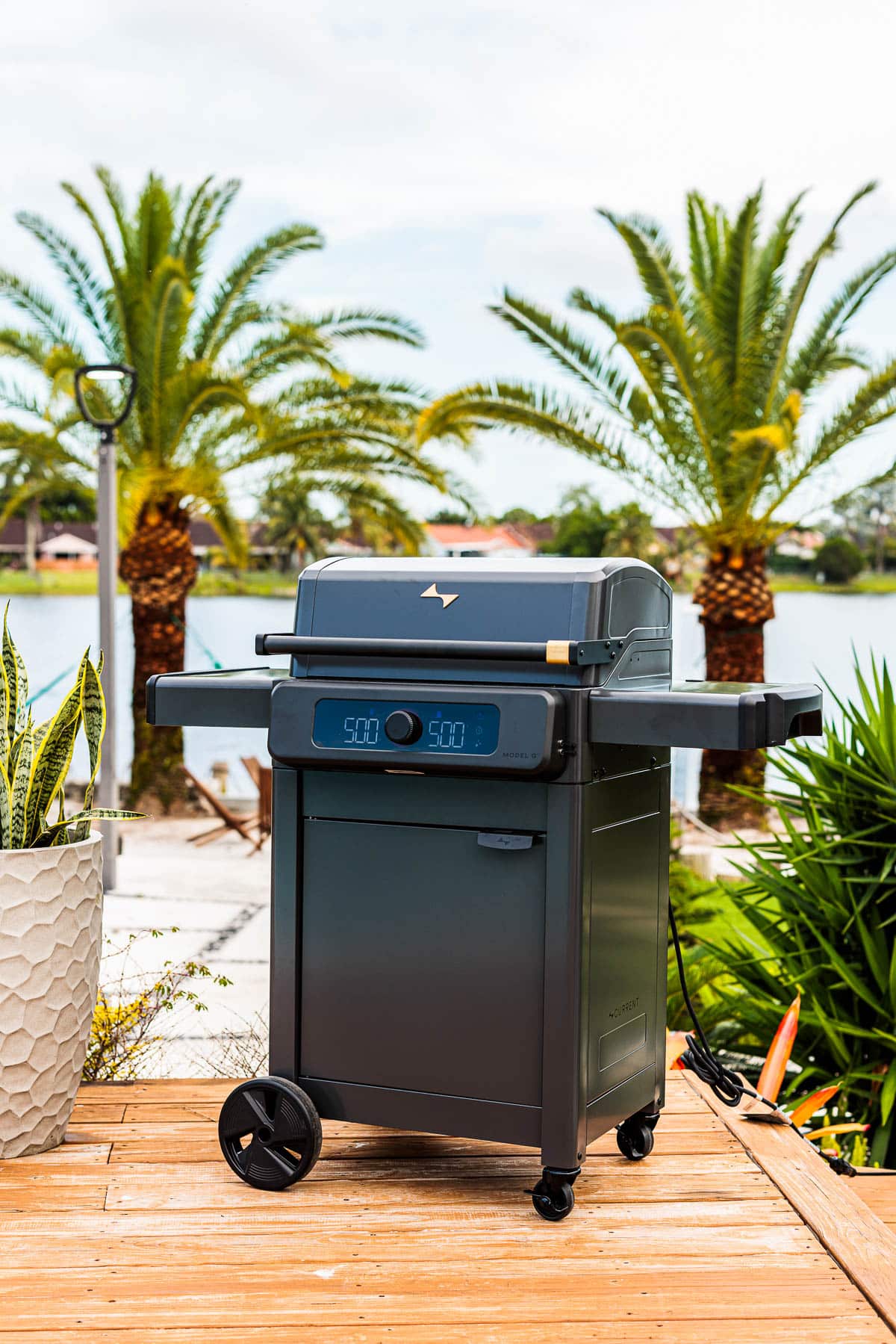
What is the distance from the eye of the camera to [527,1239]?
1774 mm

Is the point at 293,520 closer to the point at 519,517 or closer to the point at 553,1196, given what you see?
the point at 519,517

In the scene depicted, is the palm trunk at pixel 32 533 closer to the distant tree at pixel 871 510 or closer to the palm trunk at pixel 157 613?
the palm trunk at pixel 157 613

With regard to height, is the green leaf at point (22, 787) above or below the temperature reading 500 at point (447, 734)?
below

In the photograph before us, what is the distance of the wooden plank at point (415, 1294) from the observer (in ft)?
5.14

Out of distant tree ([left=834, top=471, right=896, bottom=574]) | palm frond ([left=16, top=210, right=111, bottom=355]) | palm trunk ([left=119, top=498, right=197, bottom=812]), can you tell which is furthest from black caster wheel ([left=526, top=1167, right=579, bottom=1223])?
palm trunk ([left=119, top=498, right=197, bottom=812])

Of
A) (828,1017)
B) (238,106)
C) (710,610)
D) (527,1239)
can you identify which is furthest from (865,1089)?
(238,106)

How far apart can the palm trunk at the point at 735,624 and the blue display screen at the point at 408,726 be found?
8.58m

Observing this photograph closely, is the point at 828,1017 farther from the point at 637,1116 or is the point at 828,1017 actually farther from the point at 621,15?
the point at 621,15

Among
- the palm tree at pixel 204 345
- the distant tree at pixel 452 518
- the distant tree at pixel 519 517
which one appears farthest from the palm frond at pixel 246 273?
the distant tree at pixel 519 517

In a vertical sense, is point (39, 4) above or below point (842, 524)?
above

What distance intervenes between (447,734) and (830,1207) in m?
0.89

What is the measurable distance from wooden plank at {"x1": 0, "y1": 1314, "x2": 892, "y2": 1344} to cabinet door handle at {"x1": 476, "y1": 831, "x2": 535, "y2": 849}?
587 mm

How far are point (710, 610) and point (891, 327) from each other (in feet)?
9.33

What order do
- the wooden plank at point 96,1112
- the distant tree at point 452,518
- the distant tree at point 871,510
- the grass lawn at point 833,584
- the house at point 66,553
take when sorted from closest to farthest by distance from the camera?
the wooden plank at point 96,1112
the distant tree at point 871,510
the grass lawn at point 833,584
the distant tree at point 452,518
the house at point 66,553
